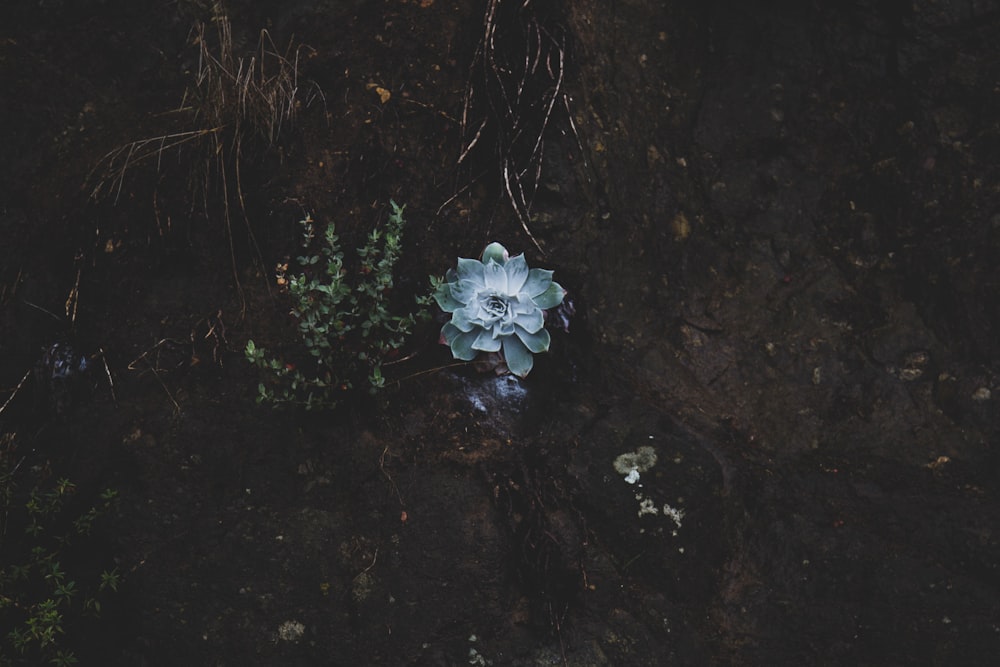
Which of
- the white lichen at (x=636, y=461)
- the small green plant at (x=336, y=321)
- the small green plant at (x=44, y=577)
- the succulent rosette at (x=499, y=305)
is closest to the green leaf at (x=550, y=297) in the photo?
the succulent rosette at (x=499, y=305)

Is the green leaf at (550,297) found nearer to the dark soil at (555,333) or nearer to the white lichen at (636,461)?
the dark soil at (555,333)

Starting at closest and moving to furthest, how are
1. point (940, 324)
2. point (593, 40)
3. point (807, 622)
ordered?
point (807, 622) < point (940, 324) < point (593, 40)

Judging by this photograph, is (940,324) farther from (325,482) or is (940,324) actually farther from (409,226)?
(325,482)

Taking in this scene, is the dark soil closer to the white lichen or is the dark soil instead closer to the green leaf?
the white lichen

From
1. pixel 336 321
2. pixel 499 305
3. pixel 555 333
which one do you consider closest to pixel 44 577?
pixel 336 321

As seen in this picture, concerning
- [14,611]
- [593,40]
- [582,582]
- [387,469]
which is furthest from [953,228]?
[14,611]

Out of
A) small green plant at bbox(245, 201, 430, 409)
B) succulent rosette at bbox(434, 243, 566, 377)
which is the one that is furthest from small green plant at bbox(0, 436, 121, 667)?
succulent rosette at bbox(434, 243, 566, 377)
